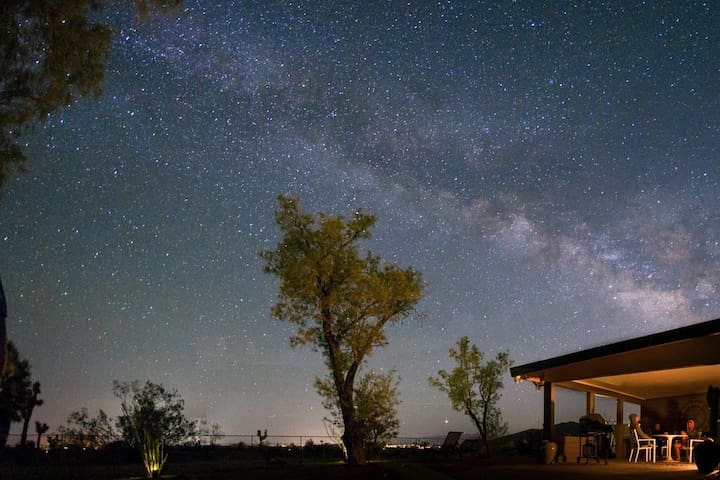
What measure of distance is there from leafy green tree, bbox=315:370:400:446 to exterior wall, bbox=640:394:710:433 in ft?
23.8

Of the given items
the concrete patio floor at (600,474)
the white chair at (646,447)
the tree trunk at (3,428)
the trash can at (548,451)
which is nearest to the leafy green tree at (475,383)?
the white chair at (646,447)

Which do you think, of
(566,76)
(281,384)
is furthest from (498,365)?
(566,76)

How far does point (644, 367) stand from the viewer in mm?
13664

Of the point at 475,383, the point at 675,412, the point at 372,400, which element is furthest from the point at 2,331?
the point at 475,383

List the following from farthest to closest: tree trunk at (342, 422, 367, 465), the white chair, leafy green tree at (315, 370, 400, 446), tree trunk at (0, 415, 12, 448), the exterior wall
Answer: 1. leafy green tree at (315, 370, 400, 446)
2. tree trunk at (342, 422, 367, 465)
3. the exterior wall
4. the white chair
5. tree trunk at (0, 415, 12, 448)

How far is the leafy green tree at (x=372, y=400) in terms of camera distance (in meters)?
20.6

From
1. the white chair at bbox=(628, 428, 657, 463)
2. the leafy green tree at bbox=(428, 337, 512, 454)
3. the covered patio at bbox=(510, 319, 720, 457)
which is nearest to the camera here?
the covered patio at bbox=(510, 319, 720, 457)

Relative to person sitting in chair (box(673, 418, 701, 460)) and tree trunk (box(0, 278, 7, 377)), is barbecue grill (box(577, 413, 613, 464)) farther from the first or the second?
tree trunk (box(0, 278, 7, 377))

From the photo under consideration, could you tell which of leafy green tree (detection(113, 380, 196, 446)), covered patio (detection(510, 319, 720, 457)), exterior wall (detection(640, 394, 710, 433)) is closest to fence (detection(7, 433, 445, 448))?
leafy green tree (detection(113, 380, 196, 446))

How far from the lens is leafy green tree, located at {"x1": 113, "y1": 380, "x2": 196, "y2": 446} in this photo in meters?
24.4

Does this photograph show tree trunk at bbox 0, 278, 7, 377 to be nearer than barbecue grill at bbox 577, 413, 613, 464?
Yes

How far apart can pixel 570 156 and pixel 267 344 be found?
1118 cm

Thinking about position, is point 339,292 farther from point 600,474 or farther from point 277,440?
point 277,440

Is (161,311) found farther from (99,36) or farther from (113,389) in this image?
(99,36)
